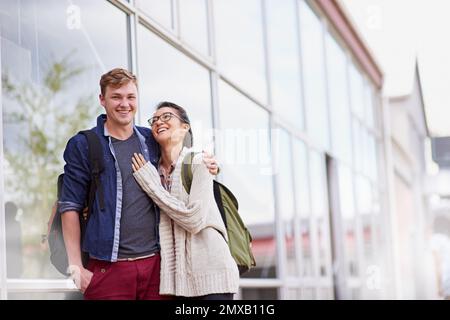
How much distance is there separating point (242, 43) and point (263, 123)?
15.3 inches

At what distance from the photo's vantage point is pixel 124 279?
329 centimetres

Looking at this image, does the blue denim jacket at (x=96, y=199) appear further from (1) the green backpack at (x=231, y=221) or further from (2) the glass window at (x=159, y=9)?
(2) the glass window at (x=159, y=9)

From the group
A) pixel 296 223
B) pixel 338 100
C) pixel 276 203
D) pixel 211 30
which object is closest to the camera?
pixel 211 30

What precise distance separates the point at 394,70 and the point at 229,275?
7.42ft

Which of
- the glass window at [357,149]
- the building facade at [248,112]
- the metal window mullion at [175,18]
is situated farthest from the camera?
the glass window at [357,149]

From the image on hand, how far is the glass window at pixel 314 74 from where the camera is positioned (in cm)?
571

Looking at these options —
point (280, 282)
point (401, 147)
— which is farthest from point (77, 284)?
point (401, 147)

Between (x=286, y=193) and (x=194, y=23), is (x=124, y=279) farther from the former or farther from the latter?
(x=286, y=193)

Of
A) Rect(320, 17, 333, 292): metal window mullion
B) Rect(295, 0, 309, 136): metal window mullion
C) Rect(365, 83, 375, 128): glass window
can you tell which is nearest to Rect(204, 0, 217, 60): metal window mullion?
Rect(295, 0, 309, 136): metal window mullion

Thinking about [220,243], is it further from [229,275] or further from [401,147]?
[401,147]

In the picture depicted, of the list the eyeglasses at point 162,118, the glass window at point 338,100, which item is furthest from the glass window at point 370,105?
the eyeglasses at point 162,118

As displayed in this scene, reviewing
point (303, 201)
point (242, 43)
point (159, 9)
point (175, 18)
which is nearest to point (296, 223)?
point (303, 201)

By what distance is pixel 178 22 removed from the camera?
4090mm

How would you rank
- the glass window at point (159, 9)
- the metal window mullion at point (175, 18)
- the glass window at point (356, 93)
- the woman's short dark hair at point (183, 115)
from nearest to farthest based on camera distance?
the woman's short dark hair at point (183, 115)
the glass window at point (159, 9)
the metal window mullion at point (175, 18)
the glass window at point (356, 93)
